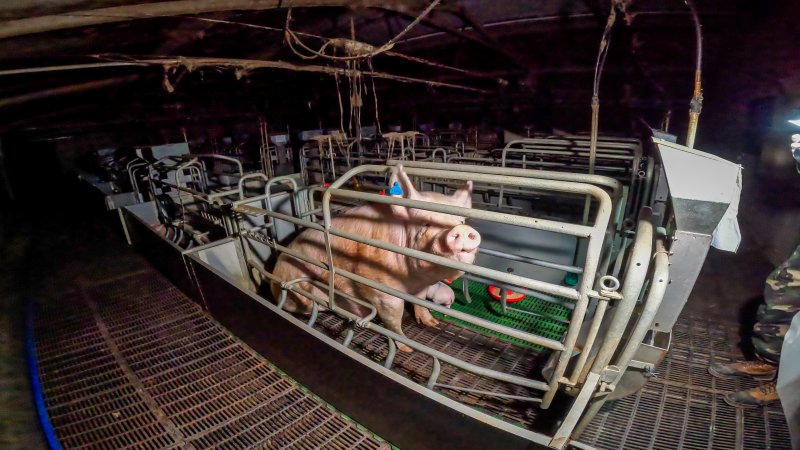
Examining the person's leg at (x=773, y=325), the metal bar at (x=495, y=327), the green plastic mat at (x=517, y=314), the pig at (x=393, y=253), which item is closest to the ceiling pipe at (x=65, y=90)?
the pig at (x=393, y=253)

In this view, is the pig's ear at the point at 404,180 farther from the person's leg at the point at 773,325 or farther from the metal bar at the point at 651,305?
the person's leg at the point at 773,325

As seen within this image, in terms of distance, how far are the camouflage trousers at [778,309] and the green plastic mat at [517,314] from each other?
5.00 feet

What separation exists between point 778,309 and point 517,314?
2.15 m

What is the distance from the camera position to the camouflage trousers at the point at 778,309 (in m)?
2.77

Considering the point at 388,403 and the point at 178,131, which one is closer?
the point at 388,403

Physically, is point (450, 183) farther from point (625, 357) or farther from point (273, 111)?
point (273, 111)

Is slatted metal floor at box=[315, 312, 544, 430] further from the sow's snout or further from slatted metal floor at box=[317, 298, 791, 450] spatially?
the sow's snout

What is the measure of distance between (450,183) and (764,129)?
4.94m

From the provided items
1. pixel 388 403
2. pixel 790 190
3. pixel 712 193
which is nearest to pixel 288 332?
pixel 388 403

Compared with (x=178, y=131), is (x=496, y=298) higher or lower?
lower

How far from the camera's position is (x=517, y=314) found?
3.96 metres

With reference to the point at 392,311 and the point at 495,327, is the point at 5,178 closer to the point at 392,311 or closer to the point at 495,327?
the point at 392,311

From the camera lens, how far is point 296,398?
252 cm

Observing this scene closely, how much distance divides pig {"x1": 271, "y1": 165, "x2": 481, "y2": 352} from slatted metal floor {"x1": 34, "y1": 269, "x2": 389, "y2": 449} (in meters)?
0.91
